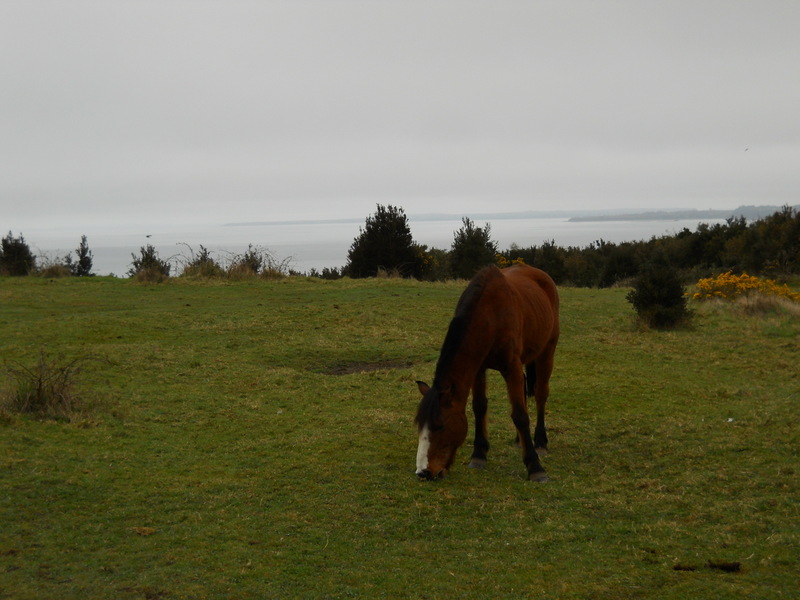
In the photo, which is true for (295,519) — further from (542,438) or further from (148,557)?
(542,438)

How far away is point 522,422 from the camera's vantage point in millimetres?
6367

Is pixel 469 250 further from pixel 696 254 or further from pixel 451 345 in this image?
pixel 451 345

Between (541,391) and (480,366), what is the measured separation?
1.37 m

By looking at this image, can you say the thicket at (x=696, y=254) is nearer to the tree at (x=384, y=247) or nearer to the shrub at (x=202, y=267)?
the tree at (x=384, y=247)

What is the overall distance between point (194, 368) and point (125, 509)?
5.33 meters

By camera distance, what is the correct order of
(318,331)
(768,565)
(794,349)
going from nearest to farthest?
1. (768,565)
2. (794,349)
3. (318,331)

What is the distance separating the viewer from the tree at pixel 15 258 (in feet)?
76.4

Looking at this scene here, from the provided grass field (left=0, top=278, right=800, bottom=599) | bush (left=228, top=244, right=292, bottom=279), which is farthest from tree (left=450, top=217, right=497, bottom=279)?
grass field (left=0, top=278, right=800, bottom=599)

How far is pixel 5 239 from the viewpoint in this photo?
79.0 feet

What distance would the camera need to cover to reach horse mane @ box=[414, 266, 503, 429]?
599cm

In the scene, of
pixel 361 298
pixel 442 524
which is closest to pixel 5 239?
pixel 361 298

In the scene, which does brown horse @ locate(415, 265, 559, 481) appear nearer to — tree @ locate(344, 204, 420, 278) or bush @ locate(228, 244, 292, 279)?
bush @ locate(228, 244, 292, 279)

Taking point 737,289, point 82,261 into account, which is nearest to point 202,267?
point 82,261

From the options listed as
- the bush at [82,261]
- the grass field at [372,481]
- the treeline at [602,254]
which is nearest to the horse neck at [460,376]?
the grass field at [372,481]
